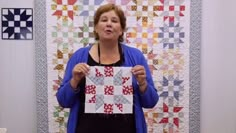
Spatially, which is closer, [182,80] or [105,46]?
[105,46]

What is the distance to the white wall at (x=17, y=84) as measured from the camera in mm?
2152

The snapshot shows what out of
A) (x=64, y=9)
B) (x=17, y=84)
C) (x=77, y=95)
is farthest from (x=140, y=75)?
(x=17, y=84)

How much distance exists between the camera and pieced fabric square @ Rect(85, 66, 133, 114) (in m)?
1.41

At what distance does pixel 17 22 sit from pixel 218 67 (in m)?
1.43

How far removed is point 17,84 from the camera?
217 centimetres

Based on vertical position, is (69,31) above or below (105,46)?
above

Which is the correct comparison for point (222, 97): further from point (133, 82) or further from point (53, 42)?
point (53, 42)

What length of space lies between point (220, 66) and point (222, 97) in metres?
0.22

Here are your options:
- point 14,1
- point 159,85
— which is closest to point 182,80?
point 159,85

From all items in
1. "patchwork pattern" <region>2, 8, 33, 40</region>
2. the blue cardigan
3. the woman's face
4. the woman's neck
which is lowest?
the blue cardigan

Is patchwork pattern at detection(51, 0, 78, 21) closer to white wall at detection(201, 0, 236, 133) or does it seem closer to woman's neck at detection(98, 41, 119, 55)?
woman's neck at detection(98, 41, 119, 55)

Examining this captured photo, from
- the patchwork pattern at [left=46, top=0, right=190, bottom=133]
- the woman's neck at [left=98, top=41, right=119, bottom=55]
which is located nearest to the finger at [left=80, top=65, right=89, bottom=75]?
the woman's neck at [left=98, top=41, right=119, bottom=55]

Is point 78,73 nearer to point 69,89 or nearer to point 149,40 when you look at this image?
point 69,89

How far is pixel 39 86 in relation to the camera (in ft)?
7.01
